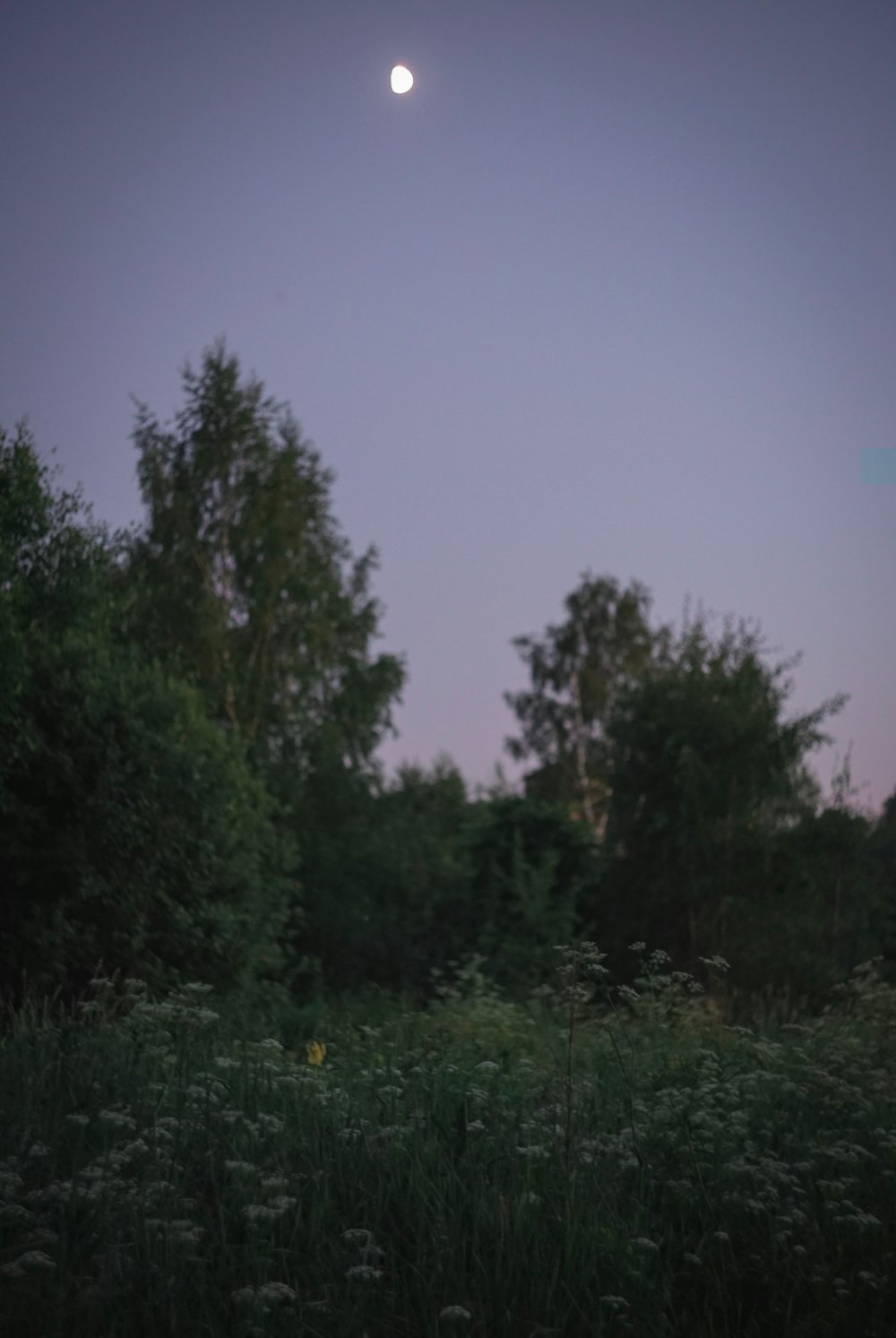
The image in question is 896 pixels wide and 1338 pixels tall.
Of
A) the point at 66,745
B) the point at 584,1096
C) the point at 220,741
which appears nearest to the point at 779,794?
the point at 220,741

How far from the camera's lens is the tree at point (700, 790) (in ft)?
71.0

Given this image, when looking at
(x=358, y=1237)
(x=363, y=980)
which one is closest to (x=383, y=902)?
(x=363, y=980)

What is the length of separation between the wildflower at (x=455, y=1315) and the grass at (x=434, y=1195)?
0.07ft

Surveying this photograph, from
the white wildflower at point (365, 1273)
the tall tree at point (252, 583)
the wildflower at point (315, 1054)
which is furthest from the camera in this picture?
the tall tree at point (252, 583)

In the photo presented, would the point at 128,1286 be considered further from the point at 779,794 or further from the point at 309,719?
the point at 309,719

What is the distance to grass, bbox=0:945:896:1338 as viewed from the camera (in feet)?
14.1

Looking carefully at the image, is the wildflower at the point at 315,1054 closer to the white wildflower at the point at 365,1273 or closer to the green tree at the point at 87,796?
the white wildflower at the point at 365,1273

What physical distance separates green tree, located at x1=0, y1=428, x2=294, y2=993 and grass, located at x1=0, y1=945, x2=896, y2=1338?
7156 millimetres

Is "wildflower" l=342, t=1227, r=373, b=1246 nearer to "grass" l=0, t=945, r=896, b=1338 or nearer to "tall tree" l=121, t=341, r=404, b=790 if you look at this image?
"grass" l=0, t=945, r=896, b=1338

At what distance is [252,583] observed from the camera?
28.7m

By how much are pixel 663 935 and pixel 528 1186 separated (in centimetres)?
1763

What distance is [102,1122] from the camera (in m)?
5.09

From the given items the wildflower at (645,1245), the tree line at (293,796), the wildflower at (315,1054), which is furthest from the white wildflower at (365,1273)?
the tree line at (293,796)

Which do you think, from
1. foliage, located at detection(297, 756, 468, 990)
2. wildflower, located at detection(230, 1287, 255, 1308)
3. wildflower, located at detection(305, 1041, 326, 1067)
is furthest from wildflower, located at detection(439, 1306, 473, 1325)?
foliage, located at detection(297, 756, 468, 990)
